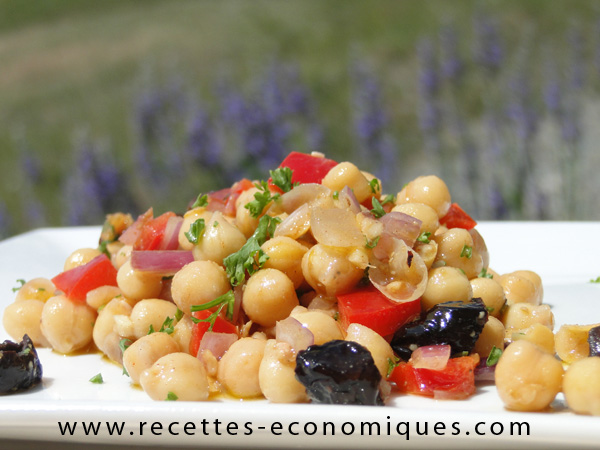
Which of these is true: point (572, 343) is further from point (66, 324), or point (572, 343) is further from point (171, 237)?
point (66, 324)

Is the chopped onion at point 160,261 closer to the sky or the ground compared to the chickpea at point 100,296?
closer to the sky

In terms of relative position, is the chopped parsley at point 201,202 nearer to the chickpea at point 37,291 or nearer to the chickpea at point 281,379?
the chickpea at point 37,291

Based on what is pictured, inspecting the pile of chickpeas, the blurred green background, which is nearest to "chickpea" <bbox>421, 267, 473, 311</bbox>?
the pile of chickpeas

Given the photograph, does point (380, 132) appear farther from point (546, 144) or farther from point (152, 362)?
point (152, 362)

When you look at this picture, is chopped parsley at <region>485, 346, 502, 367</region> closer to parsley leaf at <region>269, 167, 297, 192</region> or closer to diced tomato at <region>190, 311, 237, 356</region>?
diced tomato at <region>190, 311, 237, 356</region>

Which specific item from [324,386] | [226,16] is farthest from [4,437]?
[226,16]

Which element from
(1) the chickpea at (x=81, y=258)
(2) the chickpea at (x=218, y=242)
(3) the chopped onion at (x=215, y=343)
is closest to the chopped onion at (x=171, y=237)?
(2) the chickpea at (x=218, y=242)

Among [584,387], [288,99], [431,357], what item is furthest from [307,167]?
[288,99]
